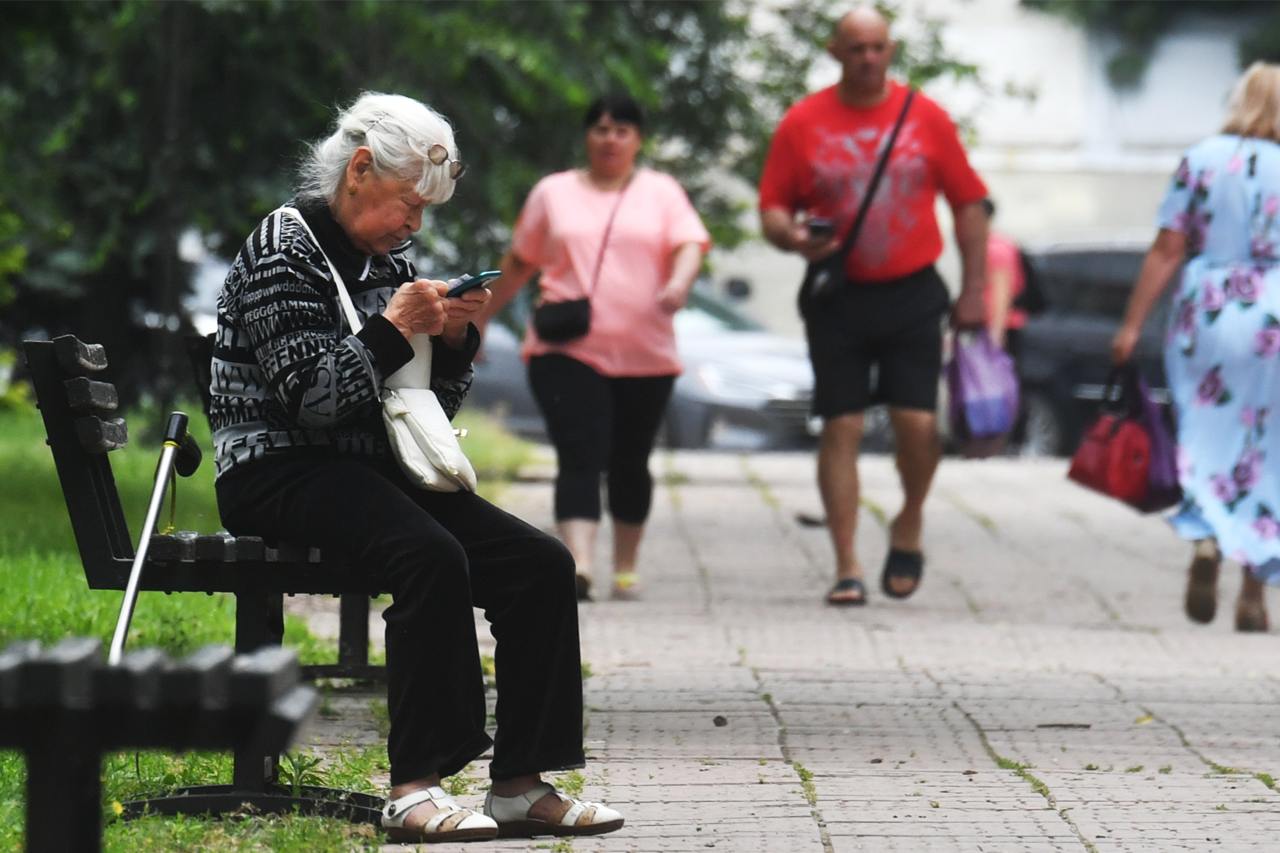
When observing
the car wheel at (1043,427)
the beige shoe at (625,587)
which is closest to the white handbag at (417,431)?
the beige shoe at (625,587)

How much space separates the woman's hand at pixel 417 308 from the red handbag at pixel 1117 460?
4401 millimetres

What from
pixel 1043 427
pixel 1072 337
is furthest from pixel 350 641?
pixel 1043 427

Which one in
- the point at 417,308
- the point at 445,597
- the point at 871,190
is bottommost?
the point at 445,597

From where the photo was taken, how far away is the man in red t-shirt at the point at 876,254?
8461mm

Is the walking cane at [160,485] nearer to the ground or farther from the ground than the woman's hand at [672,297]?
nearer to the ground

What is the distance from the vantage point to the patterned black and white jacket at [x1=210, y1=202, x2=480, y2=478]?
4383 mm

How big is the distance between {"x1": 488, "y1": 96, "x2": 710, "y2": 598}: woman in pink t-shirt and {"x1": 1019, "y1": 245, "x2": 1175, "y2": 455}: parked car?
11136mm

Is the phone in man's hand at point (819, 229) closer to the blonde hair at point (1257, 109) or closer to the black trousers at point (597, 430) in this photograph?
the black trousers at point (597, 430)

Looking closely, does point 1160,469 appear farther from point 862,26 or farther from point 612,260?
point 612,260

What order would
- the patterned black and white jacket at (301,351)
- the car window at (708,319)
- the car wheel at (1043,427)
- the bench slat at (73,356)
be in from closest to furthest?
the patterned black and white jacket at (301,351), the bench slat at (73,356), the car window at (708,319), the car wheel at (1043,427)

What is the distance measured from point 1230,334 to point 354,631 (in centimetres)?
360

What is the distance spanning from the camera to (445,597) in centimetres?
433

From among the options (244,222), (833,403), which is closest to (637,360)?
(833,403)

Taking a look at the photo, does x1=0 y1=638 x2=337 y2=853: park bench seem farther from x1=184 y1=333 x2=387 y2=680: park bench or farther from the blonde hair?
the blonde hair
